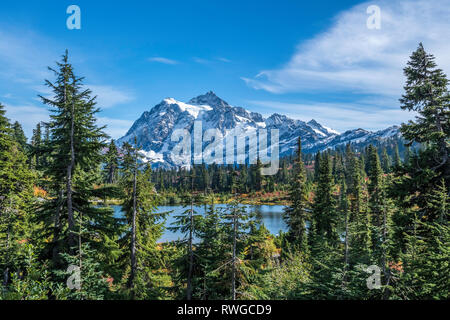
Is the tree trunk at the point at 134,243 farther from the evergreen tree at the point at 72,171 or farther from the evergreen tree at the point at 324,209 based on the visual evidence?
the evergreen tree at the point at 324,209

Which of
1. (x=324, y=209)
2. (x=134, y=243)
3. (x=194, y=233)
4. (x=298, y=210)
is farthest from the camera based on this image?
(x=324, y=209)

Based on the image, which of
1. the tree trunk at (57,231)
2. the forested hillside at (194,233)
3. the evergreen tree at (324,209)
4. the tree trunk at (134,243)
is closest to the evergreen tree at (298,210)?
the evergreen tree at (324,209)

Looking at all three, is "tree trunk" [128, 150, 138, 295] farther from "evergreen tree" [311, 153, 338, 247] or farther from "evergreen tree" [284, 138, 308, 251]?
"evergreen tree" [311, 153, 338, 247]

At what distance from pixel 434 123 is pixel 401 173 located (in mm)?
3569

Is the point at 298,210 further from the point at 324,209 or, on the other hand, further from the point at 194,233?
the point at 194,233

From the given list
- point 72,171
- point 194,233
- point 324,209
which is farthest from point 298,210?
point 72,171

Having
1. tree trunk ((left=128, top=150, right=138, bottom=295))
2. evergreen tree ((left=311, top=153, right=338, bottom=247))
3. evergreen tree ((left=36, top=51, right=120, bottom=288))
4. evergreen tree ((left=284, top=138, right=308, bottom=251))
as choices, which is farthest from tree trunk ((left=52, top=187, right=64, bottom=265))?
evergreen tree ((left=311, top=153, right=338, bottom=247))

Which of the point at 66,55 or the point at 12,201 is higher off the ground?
the point at 66,55

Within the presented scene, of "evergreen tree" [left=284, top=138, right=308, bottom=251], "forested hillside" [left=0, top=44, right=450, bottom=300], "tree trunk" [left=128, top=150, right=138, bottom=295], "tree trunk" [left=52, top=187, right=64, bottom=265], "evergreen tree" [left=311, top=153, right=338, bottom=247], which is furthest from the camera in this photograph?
"evergreen tree" [left=311, top=153, right=338, bottom=247]

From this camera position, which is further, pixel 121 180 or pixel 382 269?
pixel 121 180

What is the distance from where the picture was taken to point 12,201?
20.5 metres

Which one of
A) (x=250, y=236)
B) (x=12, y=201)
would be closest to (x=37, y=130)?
(x=12, y=201)

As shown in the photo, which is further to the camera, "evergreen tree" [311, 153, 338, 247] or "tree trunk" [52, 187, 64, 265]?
"evergreen tree" [311, 153, 338, 247]
